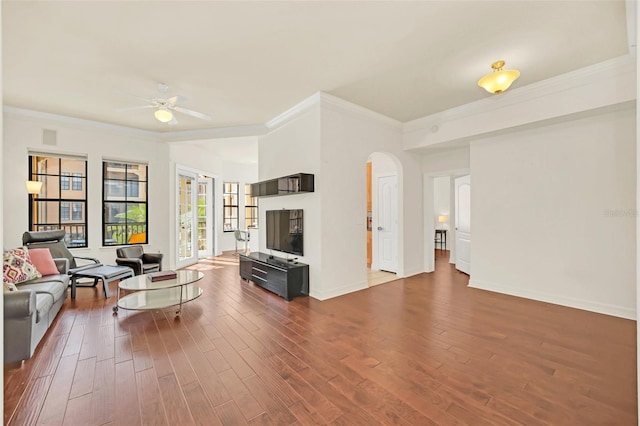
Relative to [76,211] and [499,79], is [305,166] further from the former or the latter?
[76,211]

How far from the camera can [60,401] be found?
6.84ft

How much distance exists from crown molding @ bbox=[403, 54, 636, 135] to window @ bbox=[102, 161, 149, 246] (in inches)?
226

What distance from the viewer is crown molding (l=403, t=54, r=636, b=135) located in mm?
3385

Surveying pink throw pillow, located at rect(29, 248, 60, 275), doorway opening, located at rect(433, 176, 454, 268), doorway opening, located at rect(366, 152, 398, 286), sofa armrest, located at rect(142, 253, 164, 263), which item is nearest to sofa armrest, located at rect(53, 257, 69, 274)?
pink throw pillow, located at rect(29, 248, 60, 275)

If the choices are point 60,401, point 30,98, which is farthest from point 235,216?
point 60,401

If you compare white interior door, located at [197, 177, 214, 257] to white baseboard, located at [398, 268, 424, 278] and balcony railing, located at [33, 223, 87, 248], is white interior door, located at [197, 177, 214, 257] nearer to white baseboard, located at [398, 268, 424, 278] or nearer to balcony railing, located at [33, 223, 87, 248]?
balcony railing, located at [33, 223, 87, 248]

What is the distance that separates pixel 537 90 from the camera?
3.94 m

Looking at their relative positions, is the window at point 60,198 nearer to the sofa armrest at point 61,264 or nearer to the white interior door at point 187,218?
the sofa armrest at point 61,264

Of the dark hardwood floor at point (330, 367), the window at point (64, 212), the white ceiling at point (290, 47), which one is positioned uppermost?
the white ceiling at point (290, 47)

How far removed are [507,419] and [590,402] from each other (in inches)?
28.0

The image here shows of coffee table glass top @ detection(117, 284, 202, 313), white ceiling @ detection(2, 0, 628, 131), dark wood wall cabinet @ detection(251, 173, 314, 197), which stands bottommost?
coffee table glass top @ detection(117, 284, 202, 313)

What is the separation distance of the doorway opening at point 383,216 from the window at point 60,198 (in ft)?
18.2

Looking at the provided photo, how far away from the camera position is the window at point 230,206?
9312 millimetres

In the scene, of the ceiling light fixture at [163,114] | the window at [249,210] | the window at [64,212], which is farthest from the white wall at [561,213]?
the window at [64,212]
